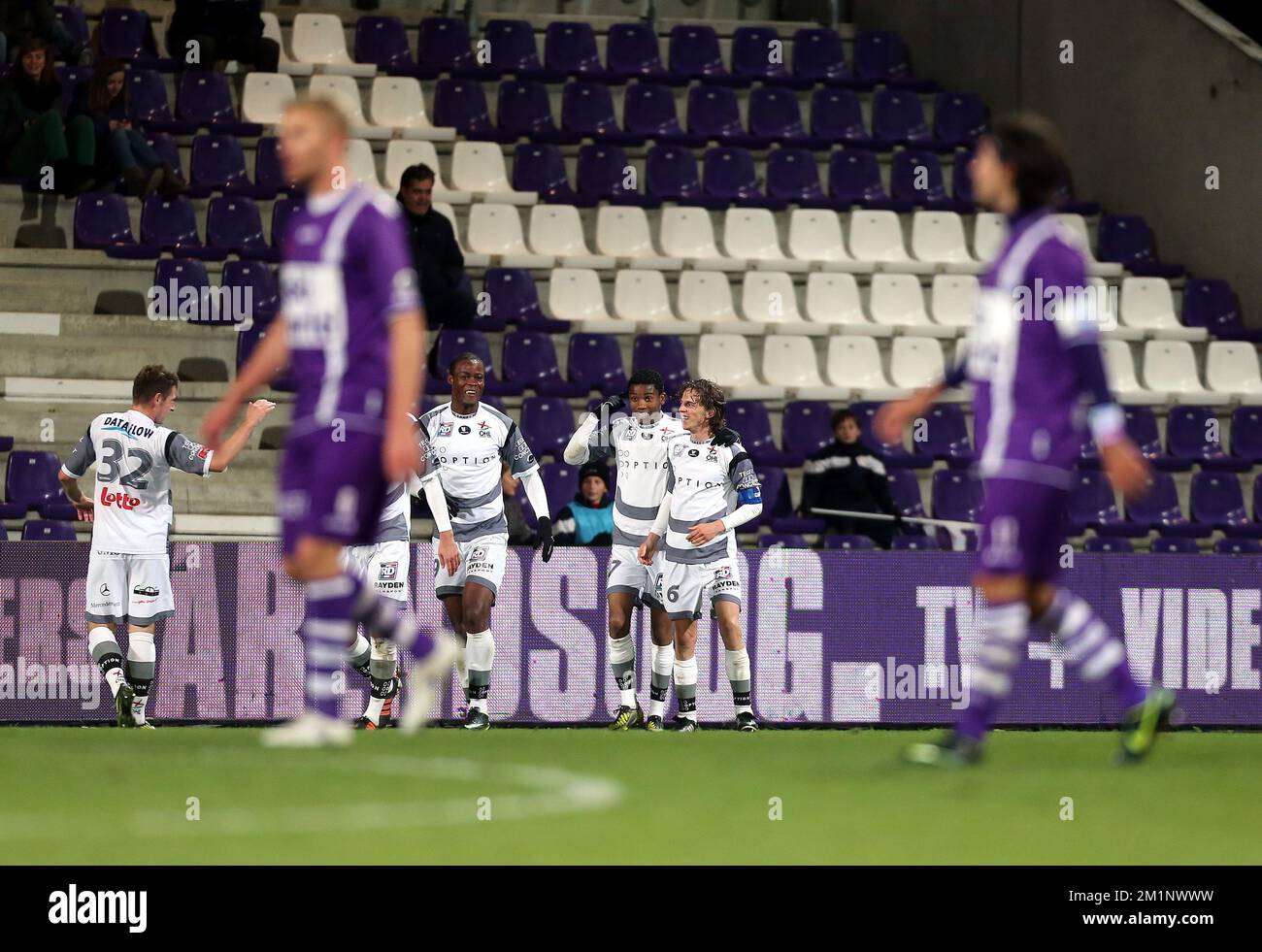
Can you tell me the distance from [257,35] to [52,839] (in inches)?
610

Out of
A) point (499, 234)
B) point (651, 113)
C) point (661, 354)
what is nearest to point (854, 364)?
point (661, 354)

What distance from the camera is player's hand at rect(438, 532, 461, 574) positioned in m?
13.2

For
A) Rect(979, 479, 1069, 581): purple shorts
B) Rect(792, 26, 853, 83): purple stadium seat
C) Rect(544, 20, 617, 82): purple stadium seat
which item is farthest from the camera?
Rect(792, 26, 853, 83): purple stadium seat

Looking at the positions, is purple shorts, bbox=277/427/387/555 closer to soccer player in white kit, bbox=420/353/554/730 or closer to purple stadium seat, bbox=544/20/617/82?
soccer player in white kit, bbox=420/353/554/730

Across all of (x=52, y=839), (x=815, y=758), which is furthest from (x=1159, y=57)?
(x=52, y=839)

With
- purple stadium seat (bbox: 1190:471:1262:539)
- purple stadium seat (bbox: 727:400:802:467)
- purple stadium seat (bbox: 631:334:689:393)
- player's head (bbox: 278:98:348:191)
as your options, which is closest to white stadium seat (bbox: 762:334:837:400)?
purple stadium seat (bbox: 727:400:802:467)

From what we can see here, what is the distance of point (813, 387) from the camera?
19.3 m

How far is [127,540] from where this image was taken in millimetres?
13242

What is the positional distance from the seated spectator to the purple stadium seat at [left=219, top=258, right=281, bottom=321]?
391 cm

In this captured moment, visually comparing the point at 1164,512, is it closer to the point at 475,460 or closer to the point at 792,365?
the point at 792,365

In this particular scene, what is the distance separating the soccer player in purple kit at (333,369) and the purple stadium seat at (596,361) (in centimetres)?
1072

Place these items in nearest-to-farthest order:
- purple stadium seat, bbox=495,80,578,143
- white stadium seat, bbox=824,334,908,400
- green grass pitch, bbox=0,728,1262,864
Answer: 1. green grass pitch, bbox=0,728,1262,864
2. white stadium seat, bbox=824,334,908,400
3. purple stadium seat, bbox=495,80,578,143

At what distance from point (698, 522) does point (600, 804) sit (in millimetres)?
6013

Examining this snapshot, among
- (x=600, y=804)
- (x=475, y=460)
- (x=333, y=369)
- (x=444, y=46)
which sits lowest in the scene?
(x=600, y=804)
